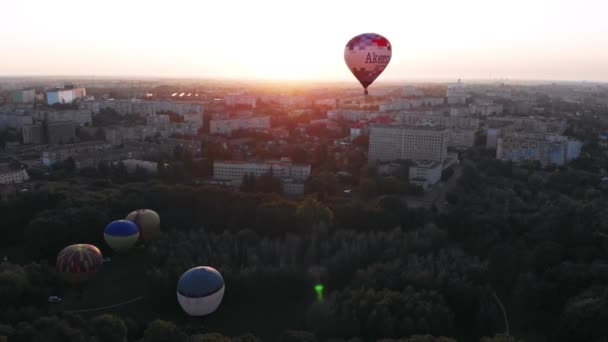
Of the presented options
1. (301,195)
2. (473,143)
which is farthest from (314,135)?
(301,195)

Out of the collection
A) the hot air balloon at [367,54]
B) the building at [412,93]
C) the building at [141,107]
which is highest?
the hot air balloon at [367,54]

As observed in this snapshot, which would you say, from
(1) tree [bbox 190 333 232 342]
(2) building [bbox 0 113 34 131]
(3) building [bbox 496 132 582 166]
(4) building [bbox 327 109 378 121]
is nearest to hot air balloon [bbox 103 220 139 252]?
(1) tree [bbox 190 333 232 342]

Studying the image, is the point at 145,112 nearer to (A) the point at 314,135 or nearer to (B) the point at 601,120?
(A) the point at 314,135

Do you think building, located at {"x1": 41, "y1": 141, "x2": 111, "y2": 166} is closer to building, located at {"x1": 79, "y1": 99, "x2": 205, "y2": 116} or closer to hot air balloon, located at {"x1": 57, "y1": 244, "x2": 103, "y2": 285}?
hot air balloon, located at {"x1": 57, "y1": 244, "x2": 103, "y2": 285}

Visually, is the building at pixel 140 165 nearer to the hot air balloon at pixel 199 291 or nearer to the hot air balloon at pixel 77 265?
the hot air balloon at pixel 77 265

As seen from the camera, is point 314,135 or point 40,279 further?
point 314,135

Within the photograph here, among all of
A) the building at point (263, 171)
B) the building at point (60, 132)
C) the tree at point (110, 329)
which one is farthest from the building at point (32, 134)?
the tree at point (110, 329)
